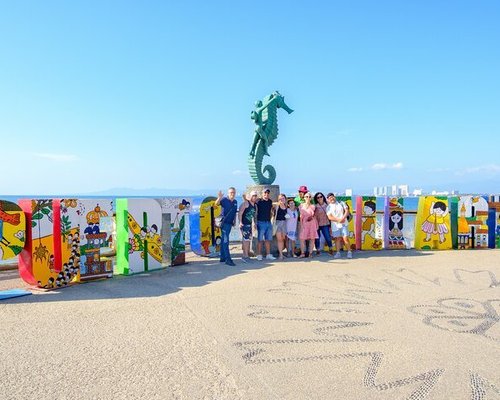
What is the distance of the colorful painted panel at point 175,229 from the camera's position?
34.4 ft

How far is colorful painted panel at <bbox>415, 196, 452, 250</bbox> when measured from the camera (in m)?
12.8

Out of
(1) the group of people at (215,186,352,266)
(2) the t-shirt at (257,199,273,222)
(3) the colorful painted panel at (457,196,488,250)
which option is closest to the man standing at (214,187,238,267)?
(1) the group of people at (215,186,352,266)

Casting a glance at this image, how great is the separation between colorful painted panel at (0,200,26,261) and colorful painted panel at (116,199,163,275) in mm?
2055

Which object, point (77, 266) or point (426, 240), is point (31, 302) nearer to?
point (77, 266)

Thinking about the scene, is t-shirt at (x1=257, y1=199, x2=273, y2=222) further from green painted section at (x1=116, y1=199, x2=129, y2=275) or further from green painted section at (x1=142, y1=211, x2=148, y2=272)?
green painted section at (x1=116, y1=199, x2=129, y2=275)

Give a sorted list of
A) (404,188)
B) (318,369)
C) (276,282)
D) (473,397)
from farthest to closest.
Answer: (404,188) → (276,282) → (318,369) → (473,397)

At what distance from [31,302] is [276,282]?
13.6 ft

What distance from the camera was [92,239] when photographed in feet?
29.1

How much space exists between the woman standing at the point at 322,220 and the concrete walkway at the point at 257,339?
10.4 ft

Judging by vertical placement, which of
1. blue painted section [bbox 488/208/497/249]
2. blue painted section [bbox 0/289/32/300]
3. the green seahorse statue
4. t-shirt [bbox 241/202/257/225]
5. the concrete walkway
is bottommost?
the concrete walkway

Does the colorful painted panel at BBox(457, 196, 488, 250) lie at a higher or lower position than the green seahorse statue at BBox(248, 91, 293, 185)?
lower

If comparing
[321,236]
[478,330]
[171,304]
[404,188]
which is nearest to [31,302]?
[171,304]

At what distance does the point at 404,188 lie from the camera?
41.1m

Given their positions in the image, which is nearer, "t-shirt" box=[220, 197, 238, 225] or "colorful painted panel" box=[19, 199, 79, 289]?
"colorful painted panel" box=[19, 199, 79, 289]
